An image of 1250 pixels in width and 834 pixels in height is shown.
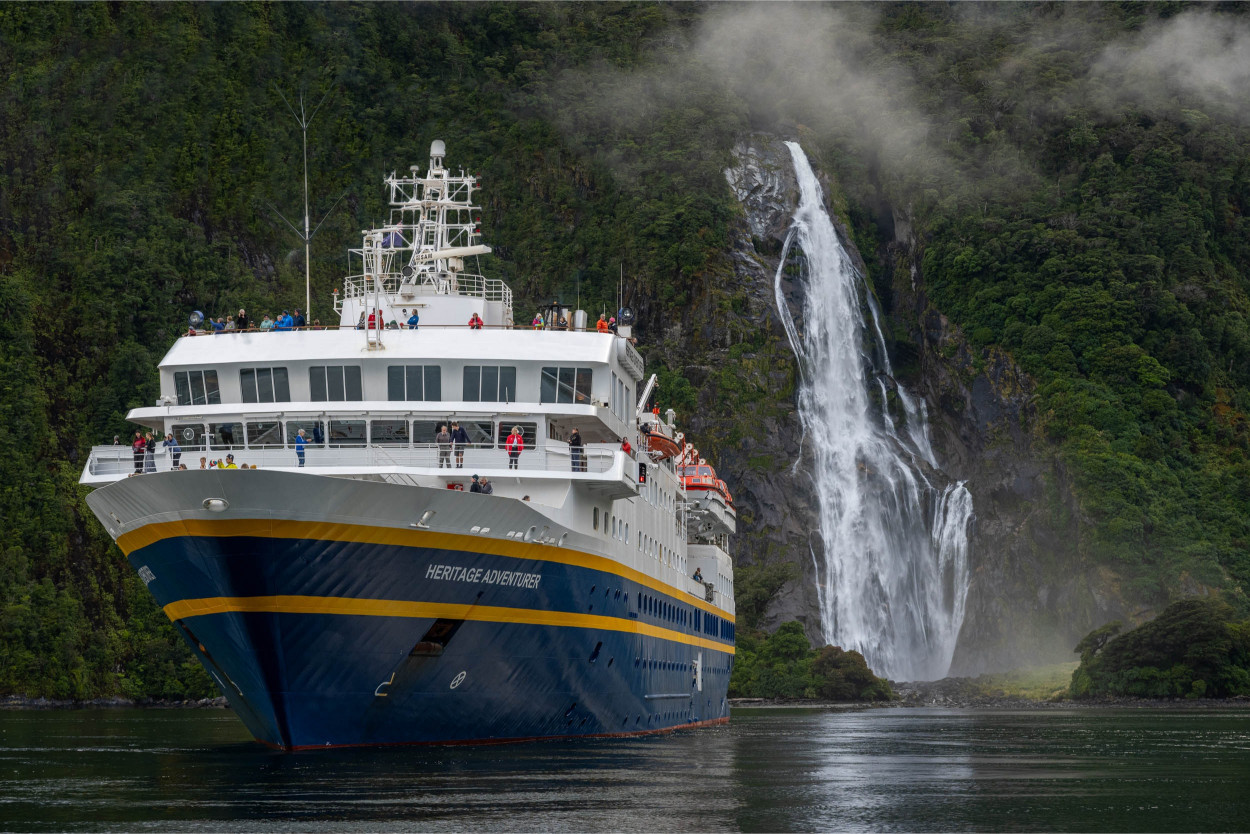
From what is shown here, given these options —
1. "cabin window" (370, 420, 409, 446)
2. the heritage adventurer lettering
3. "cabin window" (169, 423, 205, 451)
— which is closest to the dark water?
the heritage adventurer lettering

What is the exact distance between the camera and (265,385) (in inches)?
1439

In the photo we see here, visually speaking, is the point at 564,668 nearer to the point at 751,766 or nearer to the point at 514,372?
the point at 751,766

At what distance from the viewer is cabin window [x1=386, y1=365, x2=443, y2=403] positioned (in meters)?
35.9

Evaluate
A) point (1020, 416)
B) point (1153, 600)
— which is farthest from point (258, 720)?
point (1020, 416)

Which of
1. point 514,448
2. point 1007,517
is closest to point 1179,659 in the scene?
point 1007,517

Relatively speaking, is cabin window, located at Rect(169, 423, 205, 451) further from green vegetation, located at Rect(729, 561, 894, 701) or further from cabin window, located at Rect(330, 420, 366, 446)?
green vegetation, located at Rect(729, 561, 894, 701)

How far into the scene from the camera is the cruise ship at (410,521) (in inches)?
1169

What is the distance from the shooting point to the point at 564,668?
1374 inches

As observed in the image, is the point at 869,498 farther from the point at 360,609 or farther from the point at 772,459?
the point at 360,609

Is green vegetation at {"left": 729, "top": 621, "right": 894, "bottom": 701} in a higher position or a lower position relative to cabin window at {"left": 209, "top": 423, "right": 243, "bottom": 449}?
lower

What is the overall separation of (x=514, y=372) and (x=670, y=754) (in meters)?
9.33

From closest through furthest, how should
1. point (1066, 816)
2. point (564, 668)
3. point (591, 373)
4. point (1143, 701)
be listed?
1. point (1066, 816)
2. point (564, 668)
3. point (591, 373)
4. point (1143, 701)

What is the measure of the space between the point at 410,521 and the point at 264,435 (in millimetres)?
7328

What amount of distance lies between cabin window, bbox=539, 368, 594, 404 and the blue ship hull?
380 centimetres
